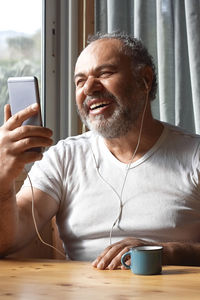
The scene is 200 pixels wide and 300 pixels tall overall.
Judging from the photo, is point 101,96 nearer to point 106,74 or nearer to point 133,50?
point 106,74

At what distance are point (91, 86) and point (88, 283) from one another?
87cm

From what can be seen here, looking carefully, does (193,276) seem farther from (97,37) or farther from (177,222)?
(97,37)

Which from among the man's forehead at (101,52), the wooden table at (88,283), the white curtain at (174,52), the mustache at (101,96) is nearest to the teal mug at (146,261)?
the wooden table at (88,283)

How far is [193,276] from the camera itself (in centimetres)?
120

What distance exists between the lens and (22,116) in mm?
1354

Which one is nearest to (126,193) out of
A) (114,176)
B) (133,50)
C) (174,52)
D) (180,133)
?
(114,176)

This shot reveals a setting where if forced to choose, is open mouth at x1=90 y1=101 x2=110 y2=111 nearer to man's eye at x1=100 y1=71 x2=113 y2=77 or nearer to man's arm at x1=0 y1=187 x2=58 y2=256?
man's eye at x1=100 y1=71 x2=113 y2=77

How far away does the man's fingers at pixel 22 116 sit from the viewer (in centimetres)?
135

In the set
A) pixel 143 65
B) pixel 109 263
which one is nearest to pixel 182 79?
pixel 143 65

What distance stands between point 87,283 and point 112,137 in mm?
787

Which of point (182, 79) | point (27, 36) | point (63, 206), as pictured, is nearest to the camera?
point (63, 206)

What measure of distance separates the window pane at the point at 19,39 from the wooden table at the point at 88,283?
1.25 meters

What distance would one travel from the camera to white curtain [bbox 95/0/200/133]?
90.1 inches

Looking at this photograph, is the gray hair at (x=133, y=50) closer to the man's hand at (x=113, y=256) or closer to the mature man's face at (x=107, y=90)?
the mature man's face at (x=107, y=90)
